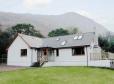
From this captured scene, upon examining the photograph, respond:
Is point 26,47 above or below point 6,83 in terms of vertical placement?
above

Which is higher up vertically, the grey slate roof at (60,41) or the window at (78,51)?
the grey slate roof at (60,41)

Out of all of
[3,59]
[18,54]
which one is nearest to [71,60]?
[18,54]

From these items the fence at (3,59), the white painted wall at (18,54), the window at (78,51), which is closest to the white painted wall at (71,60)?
the window at (78,51)

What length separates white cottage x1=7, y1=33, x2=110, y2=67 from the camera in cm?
4069

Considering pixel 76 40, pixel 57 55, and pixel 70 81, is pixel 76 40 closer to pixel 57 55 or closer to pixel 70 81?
pixel 57 55

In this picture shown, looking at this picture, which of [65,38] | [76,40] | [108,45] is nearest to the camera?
[76,40]

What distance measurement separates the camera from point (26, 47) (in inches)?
1720

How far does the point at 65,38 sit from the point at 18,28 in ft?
108

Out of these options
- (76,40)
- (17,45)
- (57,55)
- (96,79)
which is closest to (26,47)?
(17,45)

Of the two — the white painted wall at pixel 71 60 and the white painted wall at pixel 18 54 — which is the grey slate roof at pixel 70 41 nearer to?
the white painted wall at pixel 71 60

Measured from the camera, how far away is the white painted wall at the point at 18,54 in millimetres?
43156

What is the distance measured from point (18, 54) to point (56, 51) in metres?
7.04

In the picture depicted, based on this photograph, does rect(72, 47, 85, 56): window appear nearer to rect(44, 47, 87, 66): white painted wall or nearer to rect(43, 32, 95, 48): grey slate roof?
rect(44, 47, 87, 66): white painted wall

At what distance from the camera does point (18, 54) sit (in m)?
44.4
